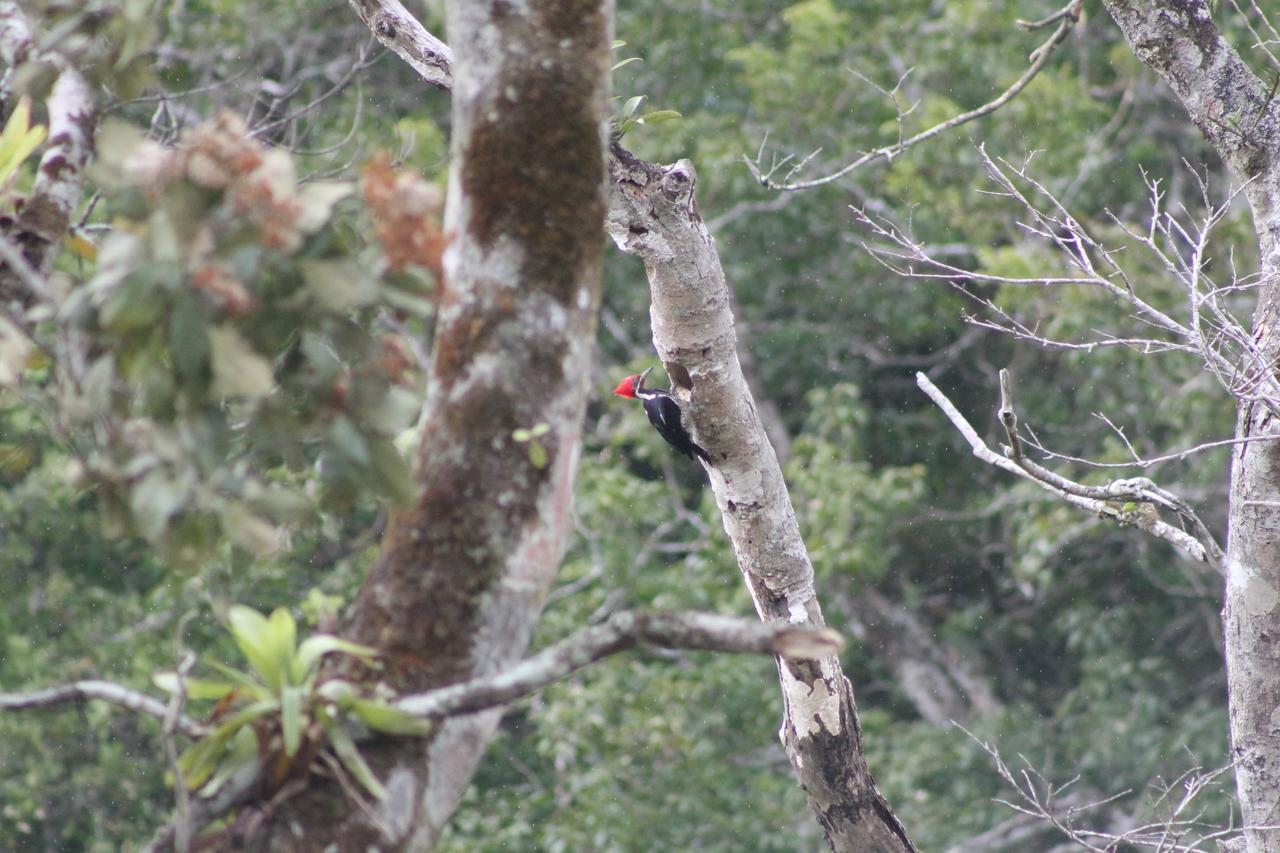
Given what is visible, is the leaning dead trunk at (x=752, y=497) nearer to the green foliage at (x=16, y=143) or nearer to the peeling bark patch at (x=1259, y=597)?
the peeling bark patch at (x=1259, y=597)

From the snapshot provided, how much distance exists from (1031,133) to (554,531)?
711 cm

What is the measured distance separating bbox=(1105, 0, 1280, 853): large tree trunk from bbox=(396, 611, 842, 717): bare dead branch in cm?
188

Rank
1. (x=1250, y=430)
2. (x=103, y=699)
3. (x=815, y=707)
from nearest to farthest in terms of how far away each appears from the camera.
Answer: (x=103, y=699) < (x=1250, y=430) < (x=815, y=707)

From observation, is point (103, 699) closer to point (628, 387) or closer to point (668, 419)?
point (668, 419)

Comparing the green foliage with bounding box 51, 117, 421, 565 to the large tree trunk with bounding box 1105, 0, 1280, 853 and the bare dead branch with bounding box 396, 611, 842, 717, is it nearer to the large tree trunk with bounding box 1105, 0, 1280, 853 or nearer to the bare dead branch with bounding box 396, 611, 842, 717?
the bare dead branch with bounding box 396, 611, 842, 717

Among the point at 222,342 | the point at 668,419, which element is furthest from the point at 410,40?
the point at 222,342

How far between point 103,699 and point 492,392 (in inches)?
25.2

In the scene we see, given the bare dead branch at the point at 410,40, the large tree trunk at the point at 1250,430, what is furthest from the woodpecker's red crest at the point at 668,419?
the large tree trunk at the point at 1250,430

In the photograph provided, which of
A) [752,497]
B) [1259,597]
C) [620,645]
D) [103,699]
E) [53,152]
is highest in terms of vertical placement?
[53,152]

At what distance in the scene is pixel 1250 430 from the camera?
3.24 m

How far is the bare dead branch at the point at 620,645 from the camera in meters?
1.72

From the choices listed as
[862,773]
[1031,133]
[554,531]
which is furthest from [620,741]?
[554,531]

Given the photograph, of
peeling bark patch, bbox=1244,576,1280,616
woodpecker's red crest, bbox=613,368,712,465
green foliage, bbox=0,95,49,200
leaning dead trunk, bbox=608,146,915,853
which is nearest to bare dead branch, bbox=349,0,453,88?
leaning dead trunk, bbox=608,146,915,853

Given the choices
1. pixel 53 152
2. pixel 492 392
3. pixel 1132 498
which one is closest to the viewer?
pixel 492 392
